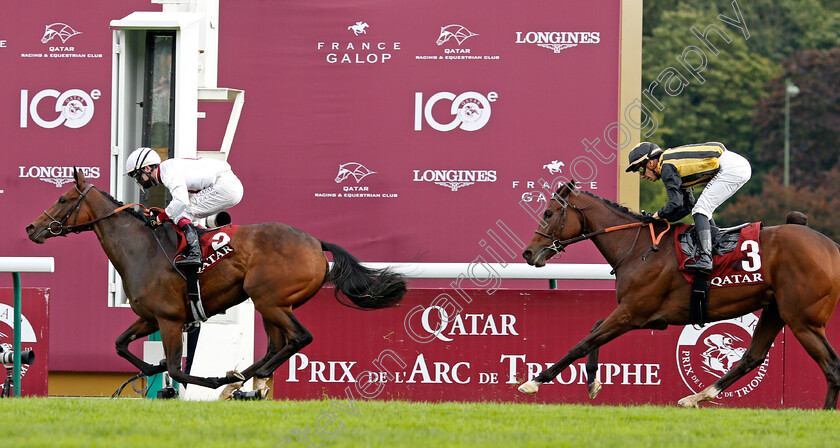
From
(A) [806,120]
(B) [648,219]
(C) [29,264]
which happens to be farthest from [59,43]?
(A) [806,120]

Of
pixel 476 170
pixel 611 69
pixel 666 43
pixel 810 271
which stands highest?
pixel 666 43

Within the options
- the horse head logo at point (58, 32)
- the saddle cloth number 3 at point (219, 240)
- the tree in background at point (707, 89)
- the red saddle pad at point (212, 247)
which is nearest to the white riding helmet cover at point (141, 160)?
the red saddle pad at point (212, 247)

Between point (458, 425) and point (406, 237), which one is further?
point (406, 237)

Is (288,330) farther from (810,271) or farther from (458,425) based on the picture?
(810,271)

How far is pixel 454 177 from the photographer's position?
1092 cm

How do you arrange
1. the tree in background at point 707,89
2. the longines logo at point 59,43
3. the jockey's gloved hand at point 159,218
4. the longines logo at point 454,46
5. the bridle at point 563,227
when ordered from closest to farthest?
the jockey's gloved hand at point 159,218, the bridle at point 563,227, the longines logo at point 59,43, the longines logo at point 454,46, the tree in background at point 707,89

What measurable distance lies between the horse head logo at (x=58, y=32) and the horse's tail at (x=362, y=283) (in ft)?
15.1

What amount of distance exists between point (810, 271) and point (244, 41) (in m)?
6.11

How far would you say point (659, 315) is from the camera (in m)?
7.22

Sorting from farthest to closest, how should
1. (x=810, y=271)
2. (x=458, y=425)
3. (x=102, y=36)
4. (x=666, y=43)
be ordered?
1. (x=666, y=43)
2. (x=102, y=36)
3. (x=810, y=271)
4. (x=458, y=425)

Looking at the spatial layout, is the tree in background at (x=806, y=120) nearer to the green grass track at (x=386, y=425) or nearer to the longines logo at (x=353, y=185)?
the longines logo at (x=353, y=185)

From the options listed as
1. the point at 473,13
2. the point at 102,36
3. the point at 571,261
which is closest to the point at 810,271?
the point at 571,261

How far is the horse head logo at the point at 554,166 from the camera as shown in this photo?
10.8 m

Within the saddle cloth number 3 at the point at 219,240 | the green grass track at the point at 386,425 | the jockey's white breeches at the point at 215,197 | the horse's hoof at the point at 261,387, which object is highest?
the jockey's white breeches at the point at 215,197
